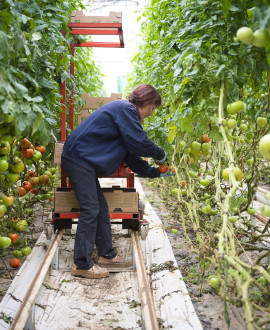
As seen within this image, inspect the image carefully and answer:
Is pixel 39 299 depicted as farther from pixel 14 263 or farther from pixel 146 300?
pixel 146 300

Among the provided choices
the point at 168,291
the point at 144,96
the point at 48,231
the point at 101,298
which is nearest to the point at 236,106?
the point at 144,96

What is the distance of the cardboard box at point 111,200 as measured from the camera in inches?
114

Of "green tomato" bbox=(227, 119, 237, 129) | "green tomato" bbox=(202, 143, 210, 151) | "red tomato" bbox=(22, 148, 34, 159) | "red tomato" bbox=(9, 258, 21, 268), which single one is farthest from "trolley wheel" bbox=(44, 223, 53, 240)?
"green tomato" bbox=(227, 119, 237, 129)

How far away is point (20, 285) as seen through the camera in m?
2.31

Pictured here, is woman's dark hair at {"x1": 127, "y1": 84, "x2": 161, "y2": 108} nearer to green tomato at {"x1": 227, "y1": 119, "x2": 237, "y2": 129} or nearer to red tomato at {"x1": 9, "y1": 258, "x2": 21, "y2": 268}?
green tomato at {"x1": 227, "y1": 119, "x2": 237, "y2": 129}

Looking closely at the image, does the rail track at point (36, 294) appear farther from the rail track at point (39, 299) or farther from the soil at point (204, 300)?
the soil at point (204, 300)

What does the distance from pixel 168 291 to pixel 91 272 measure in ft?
1.94

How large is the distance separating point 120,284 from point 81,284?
0.87 feet

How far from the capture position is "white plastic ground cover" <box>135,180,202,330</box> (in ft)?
6.31

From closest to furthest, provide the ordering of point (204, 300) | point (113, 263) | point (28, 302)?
point (28, 302) < point (204, 300) < point (113, 263)

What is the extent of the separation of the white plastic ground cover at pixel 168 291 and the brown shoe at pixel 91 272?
0.34m

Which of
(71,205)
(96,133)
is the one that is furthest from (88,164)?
(71,205)

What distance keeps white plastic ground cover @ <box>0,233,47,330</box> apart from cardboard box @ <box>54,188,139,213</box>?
1.20 ft

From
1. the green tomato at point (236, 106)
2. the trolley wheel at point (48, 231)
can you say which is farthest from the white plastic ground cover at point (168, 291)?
the green tomato at point (236, 106)
